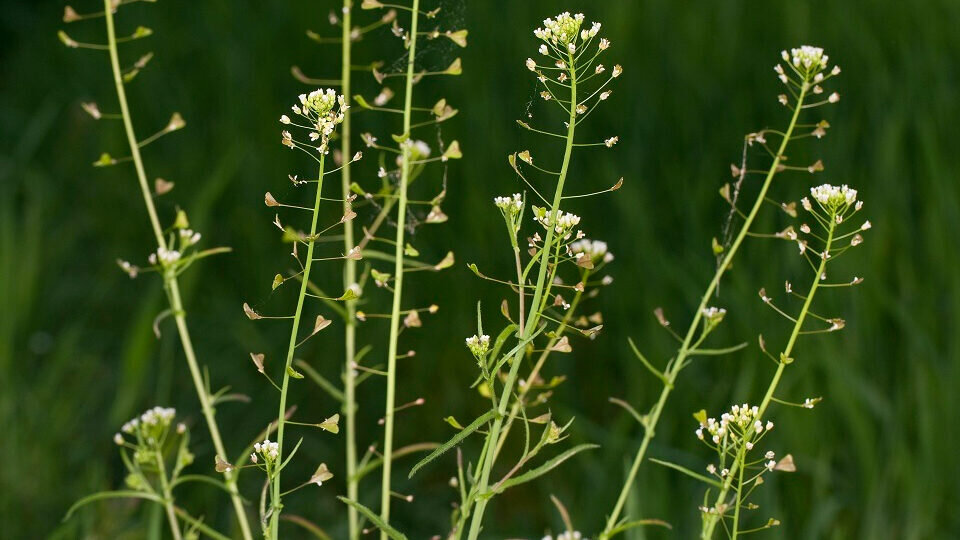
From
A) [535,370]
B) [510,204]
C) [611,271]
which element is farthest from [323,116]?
[611,271]

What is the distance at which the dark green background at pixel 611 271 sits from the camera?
7.39ft

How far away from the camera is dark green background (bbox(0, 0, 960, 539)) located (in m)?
2.25

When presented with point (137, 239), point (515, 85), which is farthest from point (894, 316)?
point (137, 239)

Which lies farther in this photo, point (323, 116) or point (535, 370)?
point (535, 370)

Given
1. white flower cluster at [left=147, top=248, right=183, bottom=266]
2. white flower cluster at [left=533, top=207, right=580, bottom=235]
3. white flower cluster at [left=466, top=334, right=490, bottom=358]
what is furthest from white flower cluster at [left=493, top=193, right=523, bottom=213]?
white flower cluster at [left=147, top=248, right=183, bottom=266]

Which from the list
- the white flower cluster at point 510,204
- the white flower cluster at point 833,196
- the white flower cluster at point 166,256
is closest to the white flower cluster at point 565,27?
the white flower cluster at point 510,204

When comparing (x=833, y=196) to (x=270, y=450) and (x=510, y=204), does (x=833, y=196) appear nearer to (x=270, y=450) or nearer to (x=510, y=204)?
(x=510, y=204)

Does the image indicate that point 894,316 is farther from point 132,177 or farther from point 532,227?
point 132,177

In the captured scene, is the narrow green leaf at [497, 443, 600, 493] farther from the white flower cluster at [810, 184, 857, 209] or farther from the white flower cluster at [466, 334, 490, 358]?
the white flower cluster at [810, 184, 857, 209]

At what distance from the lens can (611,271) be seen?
9.14 feet

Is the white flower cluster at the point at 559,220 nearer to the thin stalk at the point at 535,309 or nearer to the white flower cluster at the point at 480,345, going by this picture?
the thin stalk at the point at 535,309

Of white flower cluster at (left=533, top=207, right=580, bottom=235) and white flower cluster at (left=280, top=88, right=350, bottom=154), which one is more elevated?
white flower cluster at (left=280, top=88, right=350, bottom=154)

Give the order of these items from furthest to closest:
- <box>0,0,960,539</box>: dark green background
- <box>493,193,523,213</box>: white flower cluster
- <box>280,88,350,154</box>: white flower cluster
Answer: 1. <box>0,0,960,539</box>: dark green background
2. <box>493,193,523,213</box>: white flower cluster
3. <box>280,88,350,154</box>: white flower cluster

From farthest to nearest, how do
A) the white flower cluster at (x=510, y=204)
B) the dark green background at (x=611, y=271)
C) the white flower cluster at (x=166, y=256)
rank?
the dark green background at (x=611, y=271)
the white flower cluster at (x=166, y=256)
the white flower cluster at (x=510, y=204)
